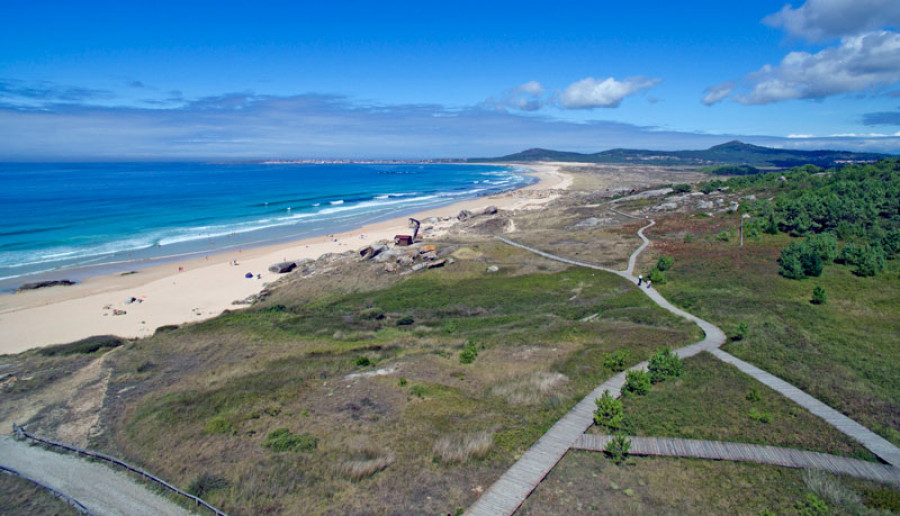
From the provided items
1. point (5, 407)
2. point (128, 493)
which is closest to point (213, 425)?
point (128, 493)

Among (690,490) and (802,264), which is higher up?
(802,264)

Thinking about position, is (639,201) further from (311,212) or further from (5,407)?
(5,407)

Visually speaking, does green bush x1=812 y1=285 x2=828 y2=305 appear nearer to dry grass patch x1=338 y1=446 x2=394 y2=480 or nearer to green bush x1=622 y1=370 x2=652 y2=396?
green bush x1=622 y1=370 x2=652 y2=396

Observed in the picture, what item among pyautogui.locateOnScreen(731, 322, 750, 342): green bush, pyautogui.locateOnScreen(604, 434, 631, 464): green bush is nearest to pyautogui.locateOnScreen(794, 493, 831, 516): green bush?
pyautogui.locateOnScreen(604, 434, 631, 464): green bush

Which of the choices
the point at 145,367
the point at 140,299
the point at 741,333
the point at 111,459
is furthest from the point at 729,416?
the point at 140,299

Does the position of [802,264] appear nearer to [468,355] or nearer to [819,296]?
[819,296]
